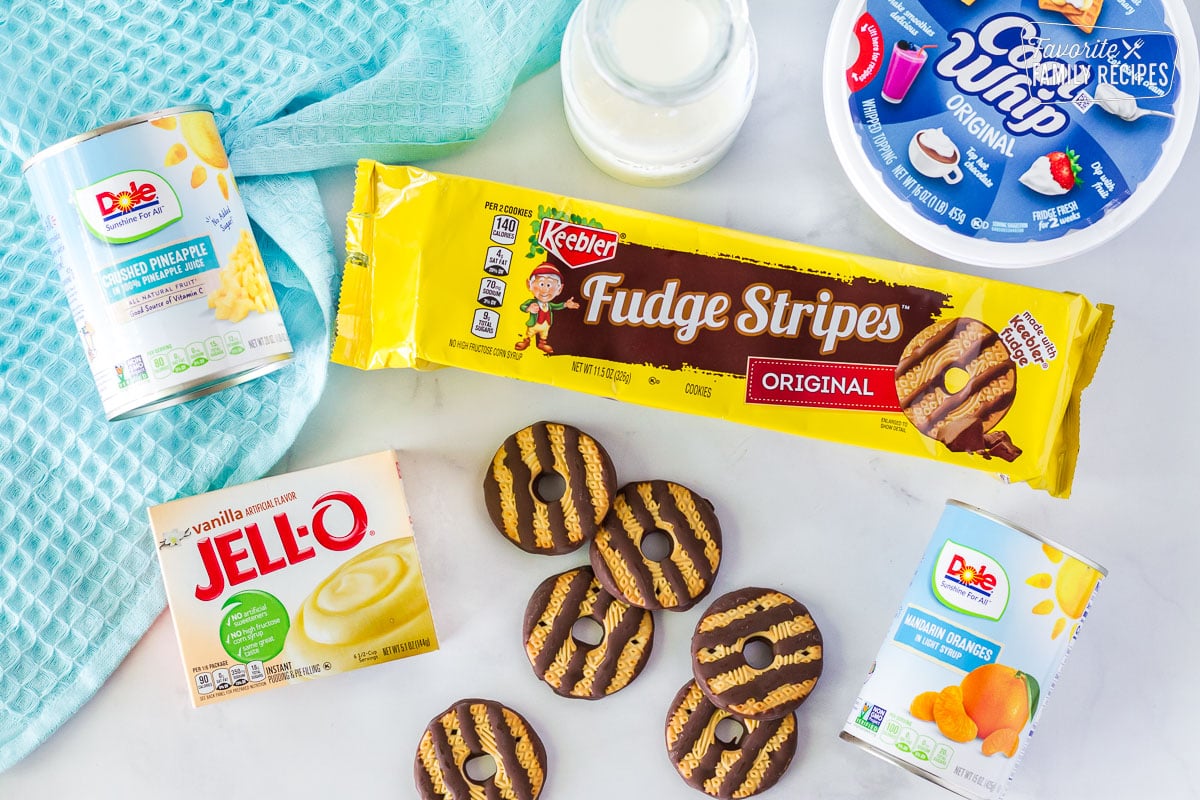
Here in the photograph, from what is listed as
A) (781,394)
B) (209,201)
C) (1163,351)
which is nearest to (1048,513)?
(1163,351)

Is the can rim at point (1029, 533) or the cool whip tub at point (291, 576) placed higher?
the can rim at point (1029, 533)

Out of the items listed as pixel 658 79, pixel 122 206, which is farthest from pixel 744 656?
pixel 122 206

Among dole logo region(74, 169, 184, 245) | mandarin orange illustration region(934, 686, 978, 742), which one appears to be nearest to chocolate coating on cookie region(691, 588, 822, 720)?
mandarin orange illustration region(934, 686, 978, 742)

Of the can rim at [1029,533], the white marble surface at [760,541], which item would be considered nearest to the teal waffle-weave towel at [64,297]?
the white marble surface at [760,541]

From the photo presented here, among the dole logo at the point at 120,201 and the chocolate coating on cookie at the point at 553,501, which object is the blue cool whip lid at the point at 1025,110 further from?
the dole logo at the point at 120,201

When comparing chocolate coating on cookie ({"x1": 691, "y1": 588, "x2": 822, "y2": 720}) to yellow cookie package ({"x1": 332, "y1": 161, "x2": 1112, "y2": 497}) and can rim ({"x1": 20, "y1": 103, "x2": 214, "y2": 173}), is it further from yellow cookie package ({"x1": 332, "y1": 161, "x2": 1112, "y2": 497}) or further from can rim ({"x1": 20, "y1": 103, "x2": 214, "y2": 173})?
can rim ({"x1": 20, "y1": 103, "x2": 214, "y2": 173})

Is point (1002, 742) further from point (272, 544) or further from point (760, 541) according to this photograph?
point (272, 544)
